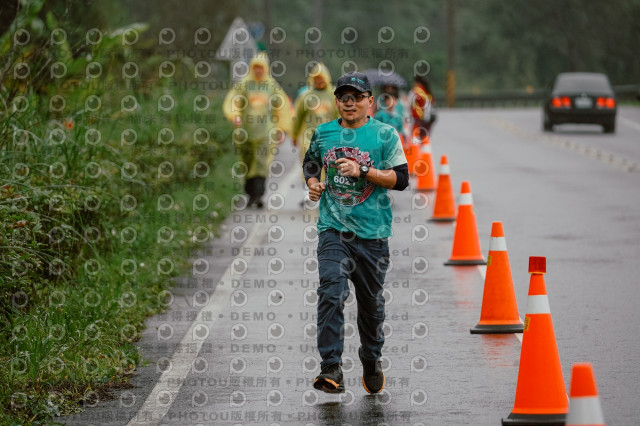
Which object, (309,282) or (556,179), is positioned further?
(556,179)

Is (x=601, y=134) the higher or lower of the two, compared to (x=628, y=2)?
lower

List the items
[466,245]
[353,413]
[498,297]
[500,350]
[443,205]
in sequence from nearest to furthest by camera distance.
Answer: [353,413], [500,350], [498,297], [466,245], [443,205]

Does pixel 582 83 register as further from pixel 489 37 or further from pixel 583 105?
pixel 489 37

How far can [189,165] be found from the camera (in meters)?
19.0

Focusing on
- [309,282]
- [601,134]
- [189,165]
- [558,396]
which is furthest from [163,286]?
[601,134]

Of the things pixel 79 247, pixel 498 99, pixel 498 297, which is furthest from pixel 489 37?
pixel 498 297

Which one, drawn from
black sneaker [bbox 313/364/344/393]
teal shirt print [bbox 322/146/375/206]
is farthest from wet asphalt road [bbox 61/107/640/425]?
teal shirt print [bbox 322/146/375/206]

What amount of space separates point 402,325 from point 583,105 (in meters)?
27.1

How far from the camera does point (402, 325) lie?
9.67 m

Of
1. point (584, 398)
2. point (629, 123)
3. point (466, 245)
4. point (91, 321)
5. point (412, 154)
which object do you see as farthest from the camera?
point (629, 123)

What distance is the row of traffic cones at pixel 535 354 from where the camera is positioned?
5016 mm

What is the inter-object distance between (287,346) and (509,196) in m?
10.8

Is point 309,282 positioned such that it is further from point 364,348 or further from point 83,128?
point 364,348

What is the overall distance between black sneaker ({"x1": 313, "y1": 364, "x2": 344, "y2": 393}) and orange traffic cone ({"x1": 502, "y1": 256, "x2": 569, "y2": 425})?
0.95m
